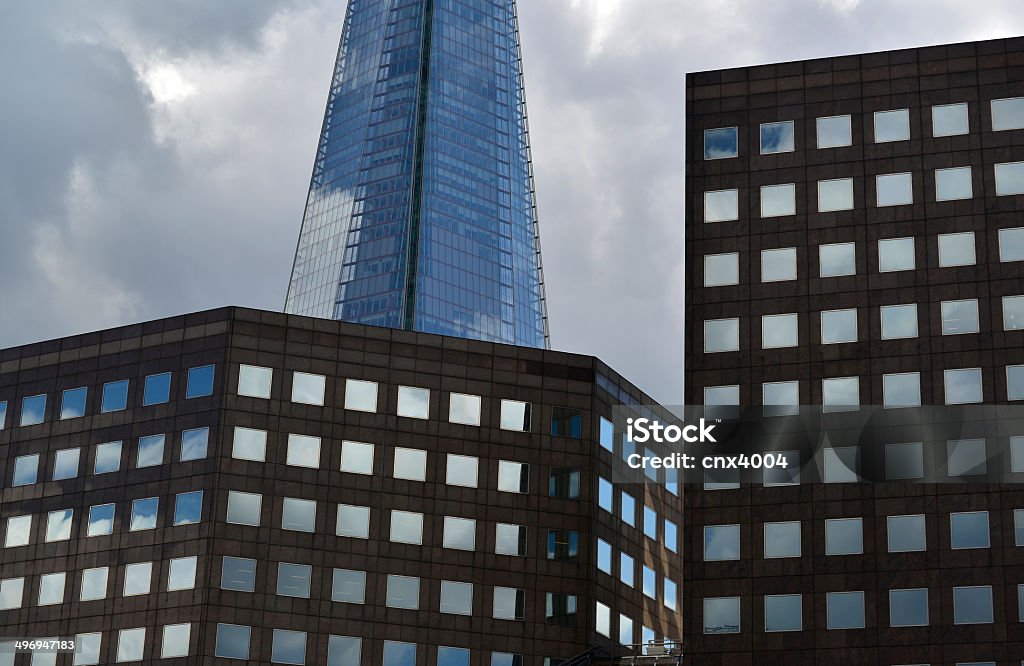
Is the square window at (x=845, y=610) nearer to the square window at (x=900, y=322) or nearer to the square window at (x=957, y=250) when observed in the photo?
the square window at (x=900, y=322)

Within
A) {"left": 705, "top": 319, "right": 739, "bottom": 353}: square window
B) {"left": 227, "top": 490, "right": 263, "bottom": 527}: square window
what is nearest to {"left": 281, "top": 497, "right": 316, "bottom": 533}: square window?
{"left": 227, "top": 490, "right": 263, "bottom": 527}: square window

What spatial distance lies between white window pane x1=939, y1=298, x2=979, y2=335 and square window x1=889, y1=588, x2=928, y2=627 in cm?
1596

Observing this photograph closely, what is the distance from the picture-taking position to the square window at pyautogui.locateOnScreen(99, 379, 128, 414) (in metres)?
119

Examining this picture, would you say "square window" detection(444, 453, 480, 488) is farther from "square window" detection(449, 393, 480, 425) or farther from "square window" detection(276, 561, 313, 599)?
"square window" detection(276, 561, 313, 599)

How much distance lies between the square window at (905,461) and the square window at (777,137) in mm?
21304

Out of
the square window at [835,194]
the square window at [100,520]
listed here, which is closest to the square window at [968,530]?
the square window at [835,194]

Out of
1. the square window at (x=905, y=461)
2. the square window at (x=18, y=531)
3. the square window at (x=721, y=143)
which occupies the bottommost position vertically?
the square window at (x=18, y=531)

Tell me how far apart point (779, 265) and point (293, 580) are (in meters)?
37.2

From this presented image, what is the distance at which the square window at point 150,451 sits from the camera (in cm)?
11544

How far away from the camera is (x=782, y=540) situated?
329 ft

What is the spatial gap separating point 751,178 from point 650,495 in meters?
28.7

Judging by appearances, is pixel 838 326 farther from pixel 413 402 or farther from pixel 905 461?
pixel 413 402

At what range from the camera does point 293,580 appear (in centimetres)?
11181

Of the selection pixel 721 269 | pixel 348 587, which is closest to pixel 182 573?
pixel 348 587
